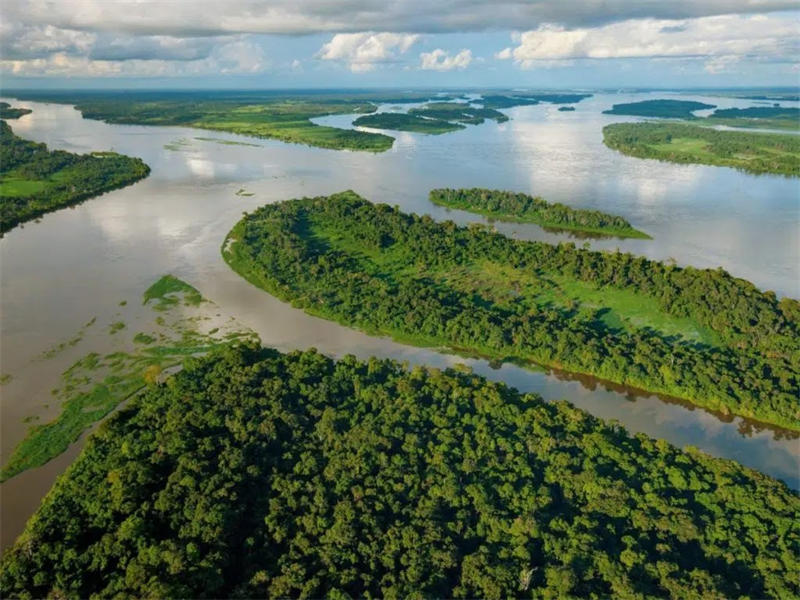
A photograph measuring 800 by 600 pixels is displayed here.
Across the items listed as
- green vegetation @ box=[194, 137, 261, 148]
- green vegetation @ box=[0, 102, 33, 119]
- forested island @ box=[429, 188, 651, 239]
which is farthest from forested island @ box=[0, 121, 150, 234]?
green vegetation @ box=[0, 102, 33, 119]

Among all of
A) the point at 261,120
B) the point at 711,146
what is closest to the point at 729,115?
the point at 711,146

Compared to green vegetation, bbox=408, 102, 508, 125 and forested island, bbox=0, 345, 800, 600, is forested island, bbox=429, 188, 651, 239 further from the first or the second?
green vegetation, bbox=408, 102, 508, 125

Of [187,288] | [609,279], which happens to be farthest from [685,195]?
[187,288]

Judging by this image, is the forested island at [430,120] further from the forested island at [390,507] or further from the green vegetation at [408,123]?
the forested island at [390,507]

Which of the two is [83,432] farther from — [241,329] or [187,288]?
[187,288]

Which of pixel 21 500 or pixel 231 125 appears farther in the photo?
pixel 231 125
